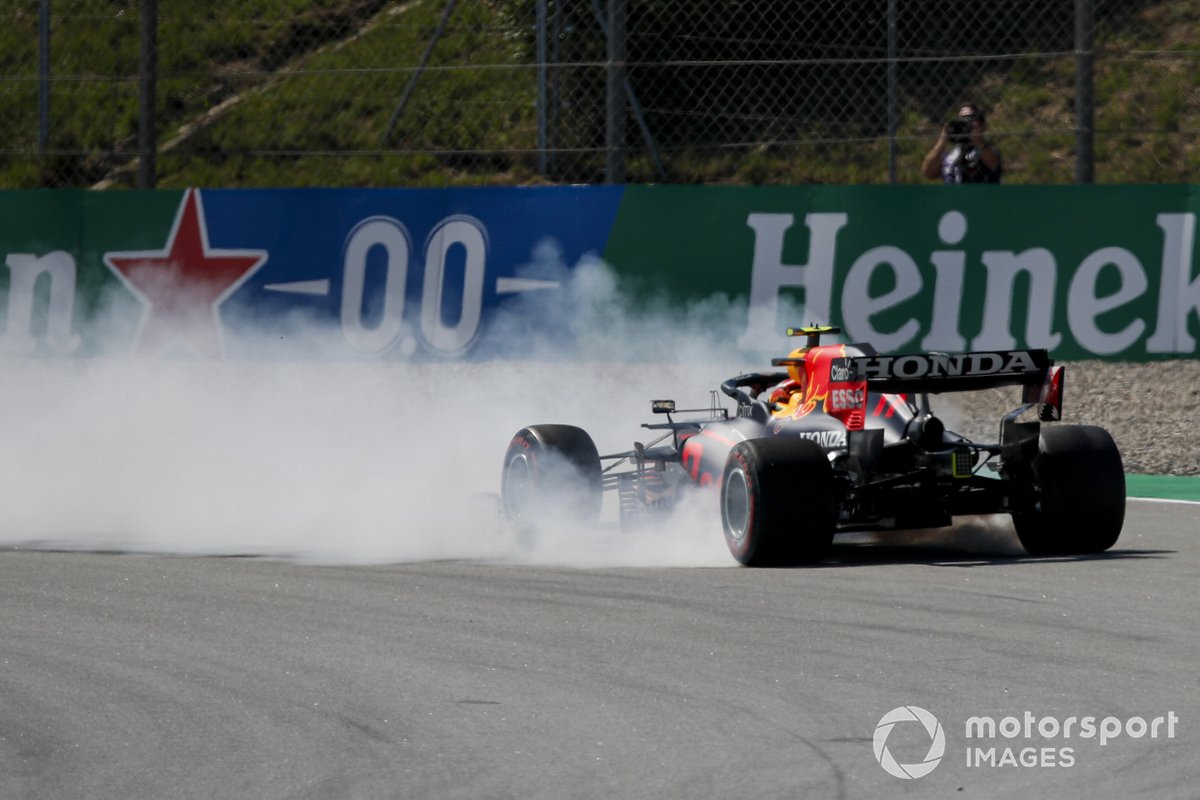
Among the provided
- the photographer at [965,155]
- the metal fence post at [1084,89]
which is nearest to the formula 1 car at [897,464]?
the metal fence post at [1084,89]

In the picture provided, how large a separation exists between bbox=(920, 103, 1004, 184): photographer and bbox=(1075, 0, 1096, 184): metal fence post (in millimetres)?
649

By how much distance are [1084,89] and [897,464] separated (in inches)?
207

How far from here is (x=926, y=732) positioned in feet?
16.4

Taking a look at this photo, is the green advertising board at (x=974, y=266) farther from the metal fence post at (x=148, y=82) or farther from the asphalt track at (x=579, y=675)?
the asphalt track at (x=579, y=675)

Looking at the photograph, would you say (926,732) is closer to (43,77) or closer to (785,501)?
(785,501)

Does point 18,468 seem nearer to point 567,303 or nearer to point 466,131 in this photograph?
point 567,303

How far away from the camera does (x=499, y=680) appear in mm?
5785

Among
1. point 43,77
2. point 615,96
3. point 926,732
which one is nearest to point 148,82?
point 43,77

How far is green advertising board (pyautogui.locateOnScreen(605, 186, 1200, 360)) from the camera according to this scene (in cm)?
1269

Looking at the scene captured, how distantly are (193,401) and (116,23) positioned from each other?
4.45 metres

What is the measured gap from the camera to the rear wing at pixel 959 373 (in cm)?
822

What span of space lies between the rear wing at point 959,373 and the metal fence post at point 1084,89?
15.8 ft

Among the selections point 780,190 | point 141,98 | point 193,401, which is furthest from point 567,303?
point 141,98

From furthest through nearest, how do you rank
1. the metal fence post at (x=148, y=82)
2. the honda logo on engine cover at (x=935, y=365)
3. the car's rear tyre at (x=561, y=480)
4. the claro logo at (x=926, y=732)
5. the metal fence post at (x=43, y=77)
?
the metal fence post at (x=43, y=77), the metal fence post at (x=148, y=82), the car's rear tyre at (x=561, y=480), the honda logo on engine cover at (x=935, y=365), the claro logo at (x=926, y=732)
